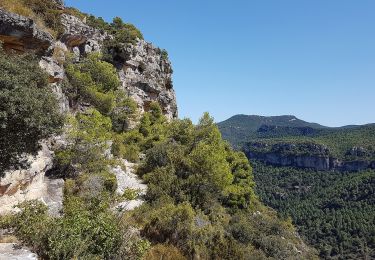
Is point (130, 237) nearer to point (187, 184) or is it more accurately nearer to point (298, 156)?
point (187, 184)

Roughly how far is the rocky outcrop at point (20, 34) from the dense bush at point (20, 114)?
3.81 meters

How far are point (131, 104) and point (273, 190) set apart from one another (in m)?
140

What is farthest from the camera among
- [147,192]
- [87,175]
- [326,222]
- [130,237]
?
[326,222]

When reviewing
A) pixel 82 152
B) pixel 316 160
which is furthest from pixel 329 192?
pixel 82 152

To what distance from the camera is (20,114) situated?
10.5m

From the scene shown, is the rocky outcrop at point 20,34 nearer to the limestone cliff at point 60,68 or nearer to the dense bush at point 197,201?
the limestone cliff at point 60,68

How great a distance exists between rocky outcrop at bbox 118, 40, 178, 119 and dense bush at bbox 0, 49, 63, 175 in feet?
108

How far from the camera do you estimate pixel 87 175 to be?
1908 cm

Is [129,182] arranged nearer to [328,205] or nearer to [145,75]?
[145,75]

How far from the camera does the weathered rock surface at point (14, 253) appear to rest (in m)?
9.00

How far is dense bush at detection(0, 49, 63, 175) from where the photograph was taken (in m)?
10.2

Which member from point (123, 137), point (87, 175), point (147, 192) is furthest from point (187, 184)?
point (123, 137)

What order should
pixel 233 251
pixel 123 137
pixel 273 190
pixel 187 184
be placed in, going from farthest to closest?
pixel 273 190
pixel 123 137
pixel 187 184
pixel 233 251

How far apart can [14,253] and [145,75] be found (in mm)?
42843
